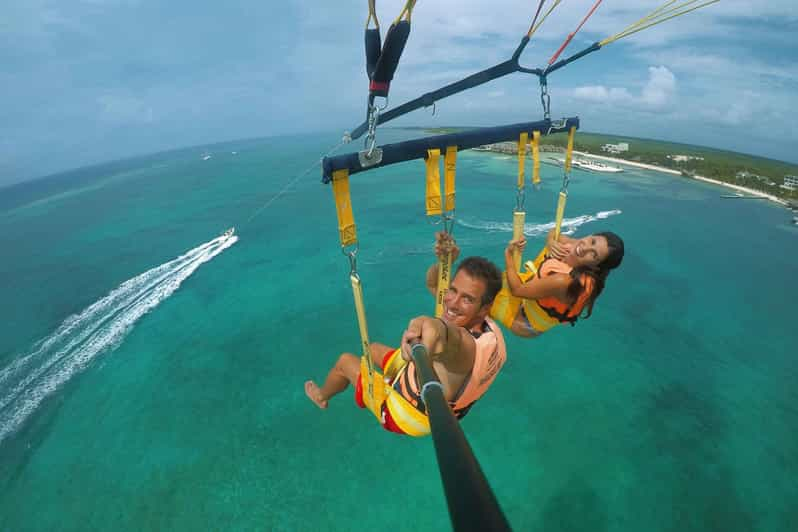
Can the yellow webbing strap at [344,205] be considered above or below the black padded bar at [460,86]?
below

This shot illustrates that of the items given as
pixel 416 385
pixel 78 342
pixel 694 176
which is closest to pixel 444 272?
pixel 416 385

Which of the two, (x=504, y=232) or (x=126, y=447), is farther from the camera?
(x=504, y=232)

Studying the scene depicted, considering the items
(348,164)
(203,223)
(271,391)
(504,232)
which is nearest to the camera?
(348,164)

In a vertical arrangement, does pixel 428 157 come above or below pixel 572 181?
above

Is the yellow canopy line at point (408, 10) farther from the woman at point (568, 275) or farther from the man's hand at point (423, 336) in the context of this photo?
the woman at point (568, 275)

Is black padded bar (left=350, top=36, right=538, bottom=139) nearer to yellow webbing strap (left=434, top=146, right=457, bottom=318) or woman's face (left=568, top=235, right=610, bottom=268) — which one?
yellow webbing strap (left=434, top=146, right=457, bottom=318)

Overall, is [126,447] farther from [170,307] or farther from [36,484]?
[170,307]

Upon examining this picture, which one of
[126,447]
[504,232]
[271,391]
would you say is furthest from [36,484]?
[504,232]

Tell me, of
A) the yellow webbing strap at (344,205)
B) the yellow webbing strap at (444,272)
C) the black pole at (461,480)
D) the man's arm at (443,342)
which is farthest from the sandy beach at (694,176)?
the black pole at (461,480)
